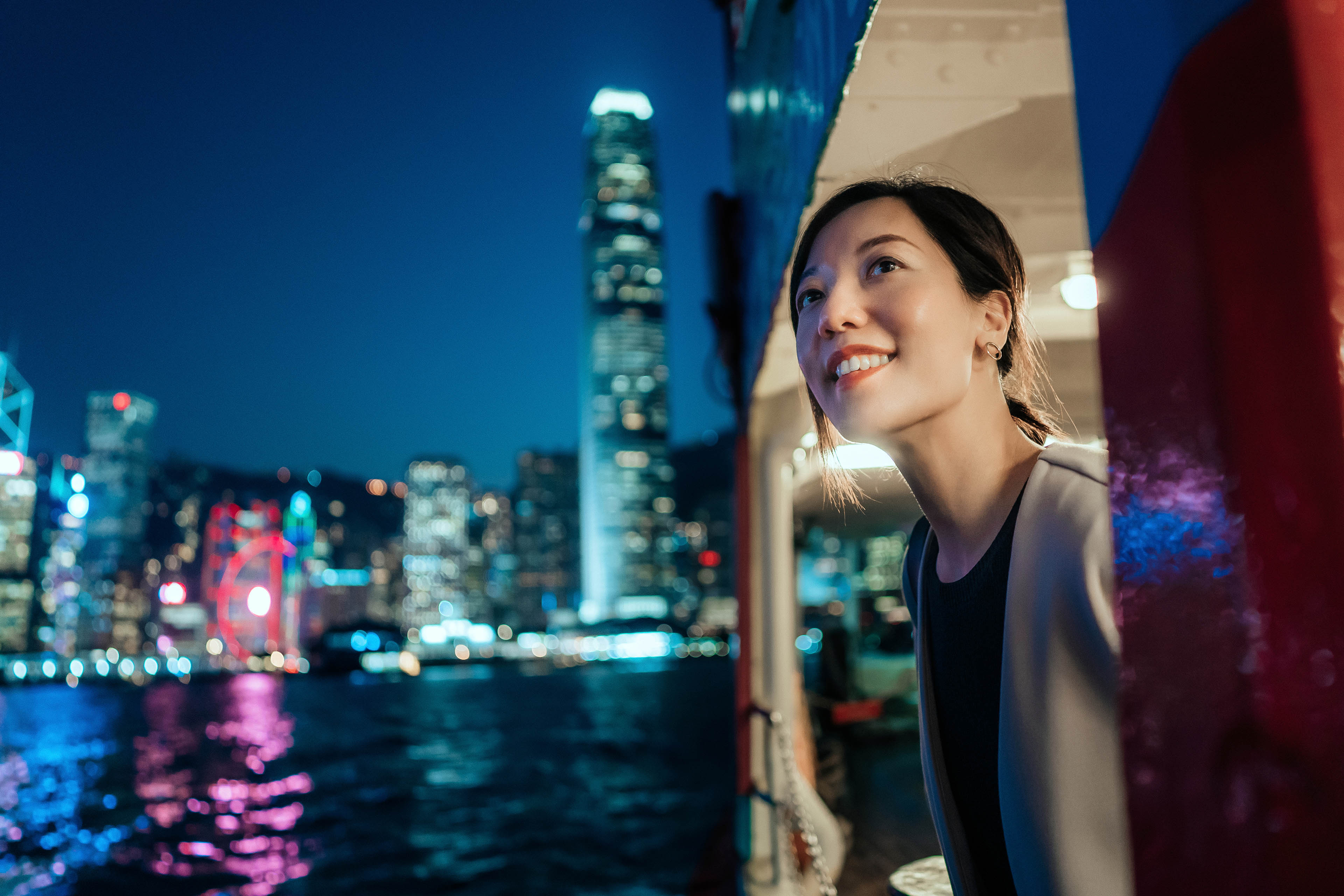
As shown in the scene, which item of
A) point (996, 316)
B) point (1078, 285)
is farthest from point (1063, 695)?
point (1078, 285)

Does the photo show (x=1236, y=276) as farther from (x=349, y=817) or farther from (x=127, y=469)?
(x=127, y=469)

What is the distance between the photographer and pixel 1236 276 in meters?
0.48

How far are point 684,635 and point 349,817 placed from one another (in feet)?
378

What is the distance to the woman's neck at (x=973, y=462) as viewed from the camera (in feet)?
3.81

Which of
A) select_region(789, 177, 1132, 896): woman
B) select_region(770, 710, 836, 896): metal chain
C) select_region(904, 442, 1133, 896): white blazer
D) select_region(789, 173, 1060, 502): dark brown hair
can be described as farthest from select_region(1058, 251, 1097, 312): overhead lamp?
select_region(904, 442, 1133, 896): white blazer

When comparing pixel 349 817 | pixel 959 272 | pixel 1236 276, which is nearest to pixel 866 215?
pixel 959 272

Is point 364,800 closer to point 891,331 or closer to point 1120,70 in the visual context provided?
point 891,331

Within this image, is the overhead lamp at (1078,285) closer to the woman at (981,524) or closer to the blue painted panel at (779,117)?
the blue painted panel at (779,117)

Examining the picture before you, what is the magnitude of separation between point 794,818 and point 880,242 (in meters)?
4.76

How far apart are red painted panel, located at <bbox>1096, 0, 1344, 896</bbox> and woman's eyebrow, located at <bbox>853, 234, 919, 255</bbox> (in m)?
0.63

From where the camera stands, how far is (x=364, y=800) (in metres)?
24.9

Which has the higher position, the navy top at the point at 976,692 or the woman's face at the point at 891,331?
the woman's face at the point at 891,331

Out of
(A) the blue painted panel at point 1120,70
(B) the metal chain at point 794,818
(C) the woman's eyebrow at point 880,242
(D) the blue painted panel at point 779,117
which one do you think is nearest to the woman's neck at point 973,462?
(C) the woman's eyebrow at point 880,242

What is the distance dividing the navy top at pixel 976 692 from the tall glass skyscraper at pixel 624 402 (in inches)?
4971
